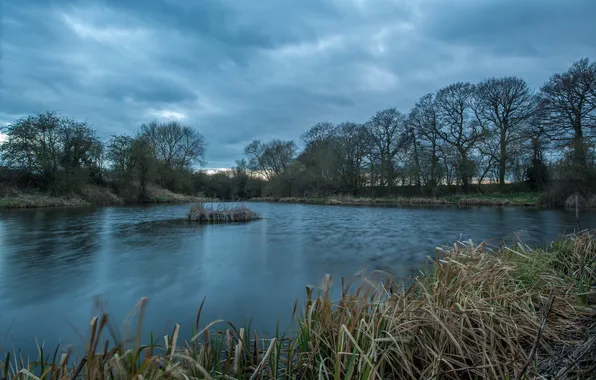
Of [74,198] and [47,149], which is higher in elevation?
[47,149]

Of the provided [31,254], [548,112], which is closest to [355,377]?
[31,254]

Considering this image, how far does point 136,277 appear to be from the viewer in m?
6.34

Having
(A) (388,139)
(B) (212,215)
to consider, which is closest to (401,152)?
(A) (388,139)

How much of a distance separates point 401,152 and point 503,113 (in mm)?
10617

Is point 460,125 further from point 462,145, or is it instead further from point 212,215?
point 212,215

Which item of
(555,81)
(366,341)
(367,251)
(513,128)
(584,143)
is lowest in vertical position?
(367,251)

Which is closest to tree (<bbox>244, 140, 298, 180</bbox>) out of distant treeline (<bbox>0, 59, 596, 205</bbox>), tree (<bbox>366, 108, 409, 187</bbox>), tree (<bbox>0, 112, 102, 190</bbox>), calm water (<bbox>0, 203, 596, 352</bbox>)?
distant treeline (<bbox>0, 59, 596, 205</bbox>)

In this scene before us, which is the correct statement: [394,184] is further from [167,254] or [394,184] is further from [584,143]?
[167,254]

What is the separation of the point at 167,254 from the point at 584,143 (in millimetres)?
26015

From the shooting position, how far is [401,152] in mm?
37219

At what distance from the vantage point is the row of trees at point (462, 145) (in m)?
23.6

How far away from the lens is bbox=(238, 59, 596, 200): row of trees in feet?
77.3

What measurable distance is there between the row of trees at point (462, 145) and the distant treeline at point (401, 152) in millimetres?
92

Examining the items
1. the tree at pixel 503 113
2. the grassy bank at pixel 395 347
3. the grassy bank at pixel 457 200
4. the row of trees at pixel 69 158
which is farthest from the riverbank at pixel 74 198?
the tree at pixel 503 113
